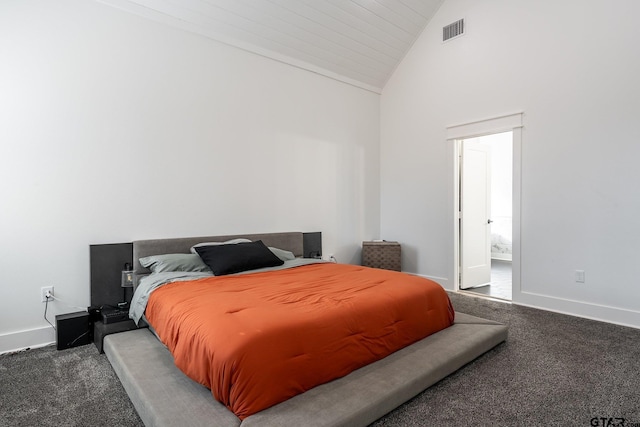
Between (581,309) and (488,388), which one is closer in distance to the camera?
(488,388)

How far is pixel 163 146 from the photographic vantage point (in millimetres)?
3449

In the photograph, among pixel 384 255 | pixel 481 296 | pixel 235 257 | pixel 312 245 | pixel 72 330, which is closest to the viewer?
pixel 72 330

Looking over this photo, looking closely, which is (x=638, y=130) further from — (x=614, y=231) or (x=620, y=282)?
(x=620, y=282)

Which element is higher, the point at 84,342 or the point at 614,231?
the point at 614,231

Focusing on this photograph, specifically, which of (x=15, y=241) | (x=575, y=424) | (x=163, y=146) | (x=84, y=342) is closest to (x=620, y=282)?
(x=575, y=424)

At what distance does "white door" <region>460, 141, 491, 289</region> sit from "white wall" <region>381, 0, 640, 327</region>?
Answer: 221 millimetres

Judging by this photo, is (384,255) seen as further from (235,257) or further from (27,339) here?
(27,339)

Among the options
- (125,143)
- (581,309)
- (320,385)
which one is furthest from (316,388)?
(581,309)

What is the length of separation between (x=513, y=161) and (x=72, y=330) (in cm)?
466

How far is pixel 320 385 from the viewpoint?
1836 millimetres

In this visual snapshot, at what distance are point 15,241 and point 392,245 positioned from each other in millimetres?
4175

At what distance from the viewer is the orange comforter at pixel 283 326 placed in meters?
1.62

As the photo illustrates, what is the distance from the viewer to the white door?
4711 mm

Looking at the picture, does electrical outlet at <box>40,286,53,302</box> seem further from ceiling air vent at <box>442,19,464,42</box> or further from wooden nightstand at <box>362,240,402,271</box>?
ceiling air vent at <box>442,19,464,42</box>
